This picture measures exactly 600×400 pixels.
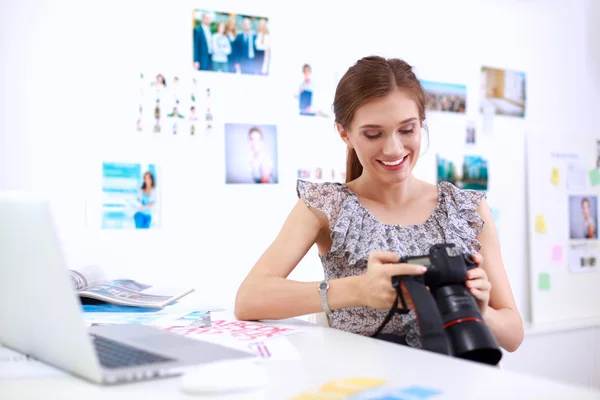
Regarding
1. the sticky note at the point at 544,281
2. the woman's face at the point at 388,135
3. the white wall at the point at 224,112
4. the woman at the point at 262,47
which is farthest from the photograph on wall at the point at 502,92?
the woman's face at the point at 388,135

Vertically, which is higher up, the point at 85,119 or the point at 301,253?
the point at 85,119

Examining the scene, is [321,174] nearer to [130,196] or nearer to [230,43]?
[230,43]

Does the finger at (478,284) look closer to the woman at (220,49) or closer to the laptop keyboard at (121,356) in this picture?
the laptop keyboard at (121,356)

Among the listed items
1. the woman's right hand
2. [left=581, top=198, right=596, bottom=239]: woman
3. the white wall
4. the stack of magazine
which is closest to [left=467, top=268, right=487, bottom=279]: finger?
the woman's right hand

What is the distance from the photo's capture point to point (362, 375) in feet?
2.39

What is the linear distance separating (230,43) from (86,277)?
1.06 m

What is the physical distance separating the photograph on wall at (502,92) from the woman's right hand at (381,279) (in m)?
1.91

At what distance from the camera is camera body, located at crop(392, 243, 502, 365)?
2.82 ft

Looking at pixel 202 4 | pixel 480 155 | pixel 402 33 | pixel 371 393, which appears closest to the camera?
pixel 371 393

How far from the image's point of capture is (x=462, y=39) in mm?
2705

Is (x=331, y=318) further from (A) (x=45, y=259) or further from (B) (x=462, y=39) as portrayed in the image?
(B) (x=462, y=39)

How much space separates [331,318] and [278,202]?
93 centimetres

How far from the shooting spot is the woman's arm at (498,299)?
1.27 metres

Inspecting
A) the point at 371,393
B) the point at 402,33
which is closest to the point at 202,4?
the point at 402,33
